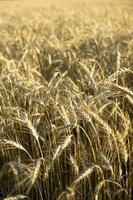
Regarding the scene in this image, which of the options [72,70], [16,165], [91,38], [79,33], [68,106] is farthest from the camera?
[79,33]

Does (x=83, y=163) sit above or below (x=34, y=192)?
above

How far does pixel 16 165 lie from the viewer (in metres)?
1.97

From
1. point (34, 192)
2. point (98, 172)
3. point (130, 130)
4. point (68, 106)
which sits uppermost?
point (68, 106)

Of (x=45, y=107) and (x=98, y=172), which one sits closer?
(x=98, y=172)

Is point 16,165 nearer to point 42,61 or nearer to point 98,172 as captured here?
point 98,172

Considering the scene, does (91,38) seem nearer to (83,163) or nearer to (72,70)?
(72,70)

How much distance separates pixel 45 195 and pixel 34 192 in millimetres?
104

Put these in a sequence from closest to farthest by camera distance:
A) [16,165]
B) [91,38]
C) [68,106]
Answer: [16,165]
[68,106]
[91,38]

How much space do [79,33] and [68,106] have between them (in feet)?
9.97

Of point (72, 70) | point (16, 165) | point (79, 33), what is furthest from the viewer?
point (79, 33)

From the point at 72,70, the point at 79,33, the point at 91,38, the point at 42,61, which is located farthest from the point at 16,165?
the point at 79,33

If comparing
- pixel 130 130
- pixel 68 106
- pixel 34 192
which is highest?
pixel 68 106

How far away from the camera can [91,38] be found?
4.71 metres

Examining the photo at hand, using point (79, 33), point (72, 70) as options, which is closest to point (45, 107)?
point (72, 70)
